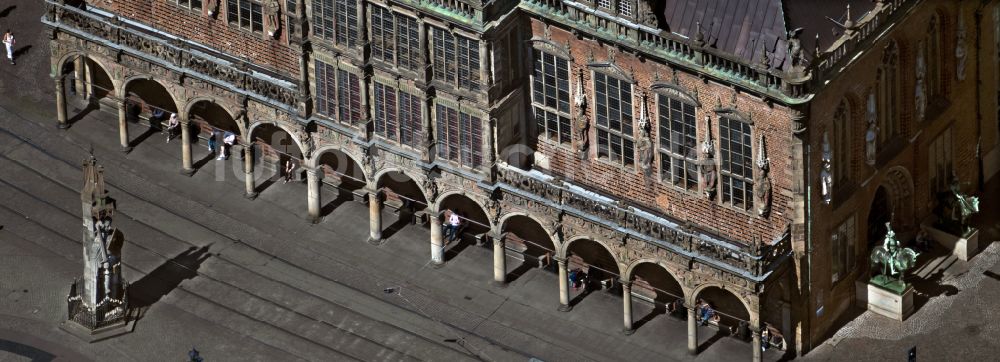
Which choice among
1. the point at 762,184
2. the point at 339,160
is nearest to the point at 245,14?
the point at 339,160

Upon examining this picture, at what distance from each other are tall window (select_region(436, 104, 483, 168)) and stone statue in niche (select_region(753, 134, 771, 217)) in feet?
54.7

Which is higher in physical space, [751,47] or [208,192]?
[751,47]

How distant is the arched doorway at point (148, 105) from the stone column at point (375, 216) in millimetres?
16273

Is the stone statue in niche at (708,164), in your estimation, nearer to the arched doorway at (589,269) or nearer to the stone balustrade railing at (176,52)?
the arched doorway at (589,269)

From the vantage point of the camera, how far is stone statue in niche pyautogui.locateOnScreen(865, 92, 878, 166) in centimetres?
16350

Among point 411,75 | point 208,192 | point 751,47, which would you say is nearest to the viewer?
point 751,47

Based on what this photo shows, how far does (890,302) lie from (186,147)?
43.2m

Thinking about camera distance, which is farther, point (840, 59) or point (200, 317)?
point (200, 317)

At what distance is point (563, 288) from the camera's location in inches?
6644

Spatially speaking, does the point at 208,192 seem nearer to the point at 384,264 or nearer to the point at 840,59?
the point at 384,264

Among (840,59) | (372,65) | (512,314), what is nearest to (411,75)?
(372,65)

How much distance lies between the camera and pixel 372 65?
17038 cm

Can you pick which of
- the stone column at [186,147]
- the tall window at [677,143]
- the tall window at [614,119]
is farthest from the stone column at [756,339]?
the stone column at [186,147]

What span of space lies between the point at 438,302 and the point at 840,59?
2784cm
